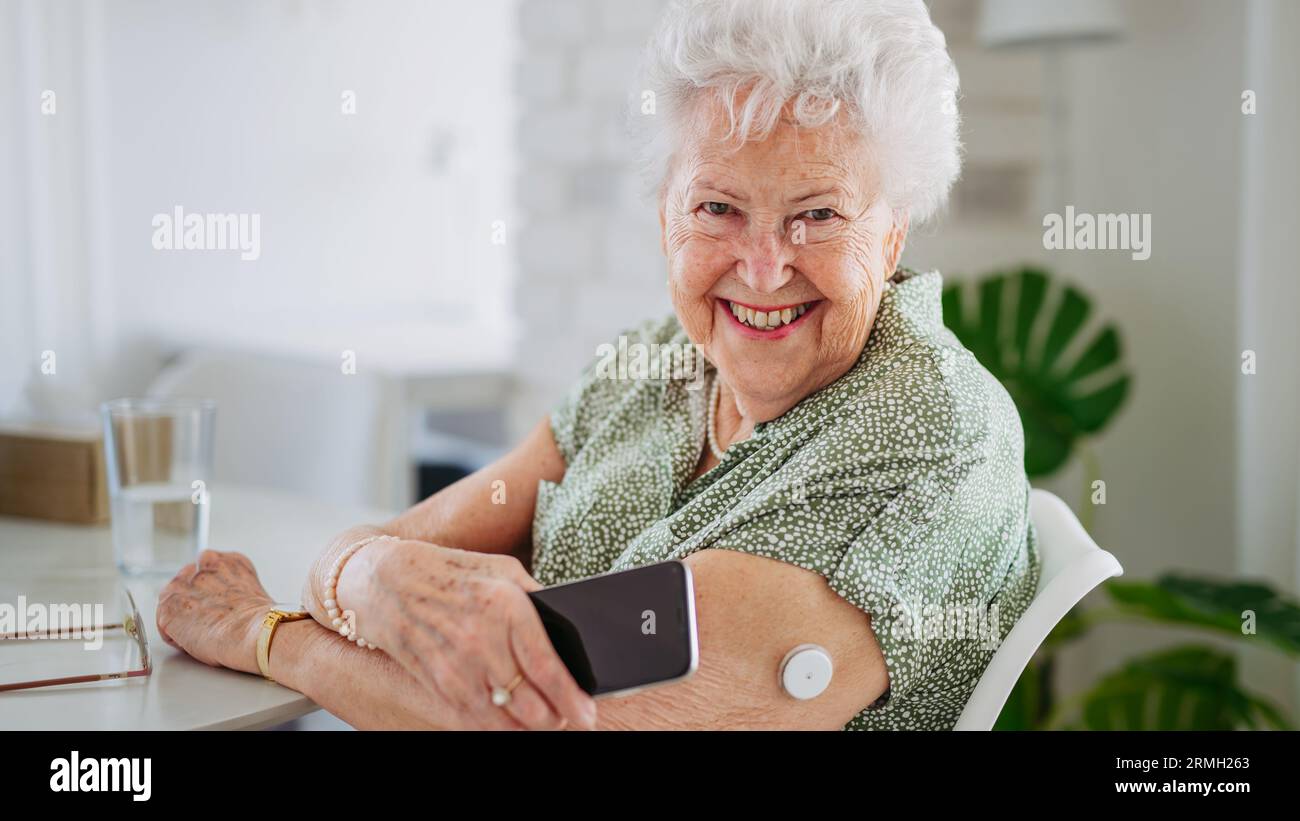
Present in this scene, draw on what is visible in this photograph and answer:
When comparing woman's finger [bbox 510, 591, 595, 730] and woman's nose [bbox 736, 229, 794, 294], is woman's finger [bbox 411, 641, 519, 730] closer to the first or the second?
woman's finger [bbox 510, 591, 595, 730]

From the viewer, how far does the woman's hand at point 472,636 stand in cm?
85

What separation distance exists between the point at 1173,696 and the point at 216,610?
1.67 m

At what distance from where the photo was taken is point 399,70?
3078 millimetres

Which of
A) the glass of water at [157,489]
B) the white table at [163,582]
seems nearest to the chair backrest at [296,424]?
the white table at [163,582]

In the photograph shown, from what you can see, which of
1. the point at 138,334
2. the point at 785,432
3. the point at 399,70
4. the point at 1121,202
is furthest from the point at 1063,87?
the point at 138,334

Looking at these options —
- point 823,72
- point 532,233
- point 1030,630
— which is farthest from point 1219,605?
point 532,233

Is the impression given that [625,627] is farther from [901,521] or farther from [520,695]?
[901,521]

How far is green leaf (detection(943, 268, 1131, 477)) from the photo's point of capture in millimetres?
2207

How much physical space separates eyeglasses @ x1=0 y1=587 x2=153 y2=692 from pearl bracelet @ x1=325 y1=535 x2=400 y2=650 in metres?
0.17

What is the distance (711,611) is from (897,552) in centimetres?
15

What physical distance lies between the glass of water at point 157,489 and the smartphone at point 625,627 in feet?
2.02

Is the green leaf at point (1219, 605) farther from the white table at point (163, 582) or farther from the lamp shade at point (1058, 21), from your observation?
the white table at point (163, 582)

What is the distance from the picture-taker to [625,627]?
2.74ft
